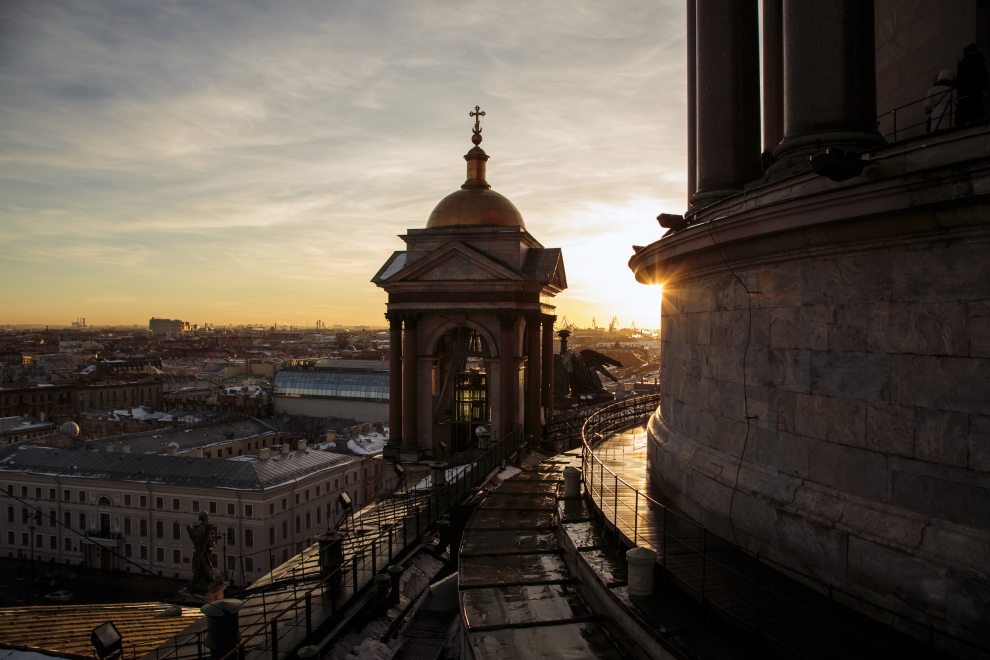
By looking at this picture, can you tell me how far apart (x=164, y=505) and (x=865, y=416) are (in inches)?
2077

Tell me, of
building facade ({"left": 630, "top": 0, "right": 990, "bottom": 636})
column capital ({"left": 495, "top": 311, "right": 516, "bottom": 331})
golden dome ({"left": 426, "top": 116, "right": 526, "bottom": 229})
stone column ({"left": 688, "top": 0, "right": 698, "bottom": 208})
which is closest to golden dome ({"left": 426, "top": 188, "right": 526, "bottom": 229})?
golden dome ({"left": 426, "top": 116, "right": 526, "bottom": 229})

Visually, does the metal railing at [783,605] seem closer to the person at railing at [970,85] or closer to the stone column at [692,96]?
the person at railing at [970,85]

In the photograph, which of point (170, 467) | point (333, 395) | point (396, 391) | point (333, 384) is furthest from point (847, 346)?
point (333, 384)

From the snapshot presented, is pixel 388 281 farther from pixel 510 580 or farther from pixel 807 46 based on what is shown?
pixel 807 46

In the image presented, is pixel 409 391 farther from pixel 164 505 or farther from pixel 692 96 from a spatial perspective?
pixel 164 505

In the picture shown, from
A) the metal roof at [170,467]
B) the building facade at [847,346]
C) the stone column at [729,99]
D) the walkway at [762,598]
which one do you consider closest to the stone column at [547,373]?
the stone column at [729,99]

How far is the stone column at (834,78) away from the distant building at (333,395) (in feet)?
279

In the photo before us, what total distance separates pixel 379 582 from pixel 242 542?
40160mm

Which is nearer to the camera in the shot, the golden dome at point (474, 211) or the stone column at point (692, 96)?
the stone column at point (692, 96)

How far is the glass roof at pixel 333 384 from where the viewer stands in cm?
9388

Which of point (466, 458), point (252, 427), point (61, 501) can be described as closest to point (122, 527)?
point (61, 501)

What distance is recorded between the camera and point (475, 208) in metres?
22.7

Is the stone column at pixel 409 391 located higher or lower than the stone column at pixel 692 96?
lower

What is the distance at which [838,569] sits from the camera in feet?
21.3
